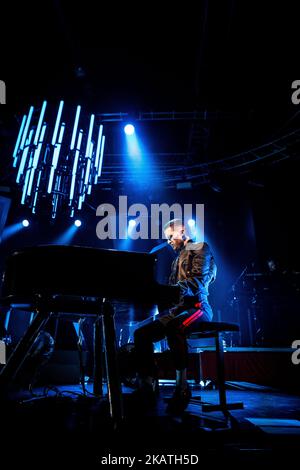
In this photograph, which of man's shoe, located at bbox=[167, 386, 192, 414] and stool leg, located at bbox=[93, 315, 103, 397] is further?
Result: stool leg, located at bbox=[93, 315, 103, 397]

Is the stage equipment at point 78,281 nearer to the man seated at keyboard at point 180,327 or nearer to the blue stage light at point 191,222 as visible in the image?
the man seated at keyboard at point 180,327

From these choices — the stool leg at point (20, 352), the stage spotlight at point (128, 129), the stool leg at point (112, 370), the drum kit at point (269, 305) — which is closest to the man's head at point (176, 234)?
the stool leg at point (112, 370)

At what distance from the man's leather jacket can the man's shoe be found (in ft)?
2.33

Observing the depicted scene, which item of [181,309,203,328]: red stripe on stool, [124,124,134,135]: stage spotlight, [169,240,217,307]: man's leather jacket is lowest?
[181,309,203,328]: red stripe on stool

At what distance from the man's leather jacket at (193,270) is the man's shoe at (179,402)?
2.33 ft

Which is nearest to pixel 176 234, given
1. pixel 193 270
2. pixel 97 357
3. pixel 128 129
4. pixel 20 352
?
pixel 193 270

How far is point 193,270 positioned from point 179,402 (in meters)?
1.01

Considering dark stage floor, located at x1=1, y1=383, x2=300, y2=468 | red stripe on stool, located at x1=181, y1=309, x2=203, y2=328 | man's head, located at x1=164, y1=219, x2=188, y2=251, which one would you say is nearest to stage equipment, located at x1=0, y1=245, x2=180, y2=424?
dark stage floor, located at x1=1, y1=383, x2=300, y2=468

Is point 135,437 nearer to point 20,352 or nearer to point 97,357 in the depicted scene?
point 20,352

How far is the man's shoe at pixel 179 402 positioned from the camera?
199 cm

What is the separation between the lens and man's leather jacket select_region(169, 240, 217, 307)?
2.45m

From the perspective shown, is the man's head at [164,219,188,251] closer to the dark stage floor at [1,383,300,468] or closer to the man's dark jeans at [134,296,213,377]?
the man's dark jeans at [134,296,213,377]

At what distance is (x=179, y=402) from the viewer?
6.82 feet

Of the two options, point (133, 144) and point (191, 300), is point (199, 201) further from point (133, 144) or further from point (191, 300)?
point (191, 300)
